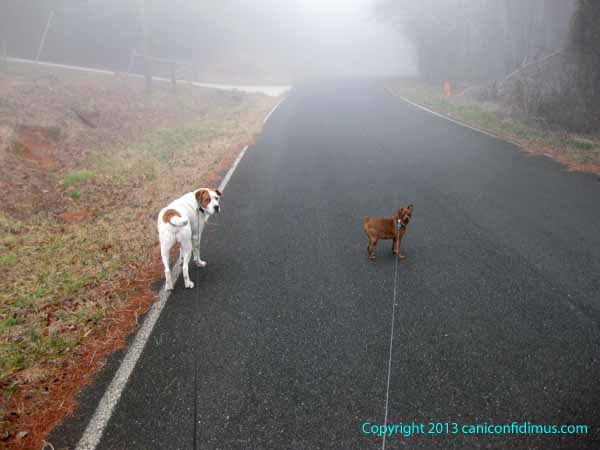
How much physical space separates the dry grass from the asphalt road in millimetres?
2501

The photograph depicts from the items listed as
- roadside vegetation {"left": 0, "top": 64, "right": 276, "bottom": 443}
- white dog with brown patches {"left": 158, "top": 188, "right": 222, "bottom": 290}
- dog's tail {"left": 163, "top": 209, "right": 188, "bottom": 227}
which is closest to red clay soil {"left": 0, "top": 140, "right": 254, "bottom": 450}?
roadside vegetation {"left": 0, "top": 64, "right": 276, "bottom": 443}

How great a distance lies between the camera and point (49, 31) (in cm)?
3709

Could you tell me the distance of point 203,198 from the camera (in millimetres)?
5082

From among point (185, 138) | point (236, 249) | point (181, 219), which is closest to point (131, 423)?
point (181, 219)

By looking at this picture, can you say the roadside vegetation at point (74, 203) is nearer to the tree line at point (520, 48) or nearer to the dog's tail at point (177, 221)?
the dog's tail at point (177, 221)

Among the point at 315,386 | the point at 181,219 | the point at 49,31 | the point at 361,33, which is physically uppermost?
the point at 361,33

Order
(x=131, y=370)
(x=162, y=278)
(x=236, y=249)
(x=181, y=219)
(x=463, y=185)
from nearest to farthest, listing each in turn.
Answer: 1. (x=131, y=370)
2. (x=181, y=219)
3. (x=162, y=278)
4. (x=236, y=249)
5. (x=463, y=185)

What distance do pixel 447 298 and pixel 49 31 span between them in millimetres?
45709

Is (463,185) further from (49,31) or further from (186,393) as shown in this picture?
(49,31)

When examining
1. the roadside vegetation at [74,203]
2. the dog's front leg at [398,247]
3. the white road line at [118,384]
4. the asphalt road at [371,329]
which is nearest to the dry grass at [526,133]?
the asphalt road at [371,329]

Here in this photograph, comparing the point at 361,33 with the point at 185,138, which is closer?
the point at 185,138

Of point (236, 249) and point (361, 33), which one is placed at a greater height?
point (361, 33)

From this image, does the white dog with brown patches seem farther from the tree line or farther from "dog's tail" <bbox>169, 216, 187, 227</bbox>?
the tree line

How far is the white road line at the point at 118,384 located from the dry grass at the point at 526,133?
991 cm
